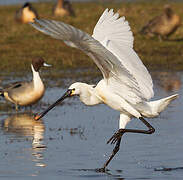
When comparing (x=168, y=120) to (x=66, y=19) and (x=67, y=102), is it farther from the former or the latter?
(x=66, y=19)

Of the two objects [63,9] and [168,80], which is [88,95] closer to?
[168,80]

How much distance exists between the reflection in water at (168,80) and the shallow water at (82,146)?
52.1 inches

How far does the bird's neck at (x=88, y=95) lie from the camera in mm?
7488

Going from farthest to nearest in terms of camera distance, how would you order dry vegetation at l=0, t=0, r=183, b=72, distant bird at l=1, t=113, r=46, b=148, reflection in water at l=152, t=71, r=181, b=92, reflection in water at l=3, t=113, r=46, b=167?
dry vegetation at l=0, t=0, r=183, b=72, reflection in water at l=152, t=71, r=181, b=92, distant bird at l=1, t=113, r=46, b=148, reflection in water at l=3, t=113, r=46, b=167

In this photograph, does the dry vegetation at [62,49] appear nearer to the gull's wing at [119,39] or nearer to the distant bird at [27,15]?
the distant bird at [27,15]

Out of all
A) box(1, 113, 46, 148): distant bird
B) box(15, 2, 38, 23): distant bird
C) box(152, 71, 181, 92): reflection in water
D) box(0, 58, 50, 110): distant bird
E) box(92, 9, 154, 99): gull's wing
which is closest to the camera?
box(92, 9, 154, 99): gull's wing

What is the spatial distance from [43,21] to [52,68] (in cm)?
1008

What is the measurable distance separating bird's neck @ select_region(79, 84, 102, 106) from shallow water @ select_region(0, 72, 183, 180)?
0.72 meters

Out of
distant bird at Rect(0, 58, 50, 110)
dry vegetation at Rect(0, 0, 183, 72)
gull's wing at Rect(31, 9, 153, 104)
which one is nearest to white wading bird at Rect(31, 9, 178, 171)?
gull's wing at Rect(31, 9, 153, 104)

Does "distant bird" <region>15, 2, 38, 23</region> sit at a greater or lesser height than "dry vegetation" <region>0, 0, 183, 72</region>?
greater

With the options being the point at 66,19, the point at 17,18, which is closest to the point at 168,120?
the point at 66,19

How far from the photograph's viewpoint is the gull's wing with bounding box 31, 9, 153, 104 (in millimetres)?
5734

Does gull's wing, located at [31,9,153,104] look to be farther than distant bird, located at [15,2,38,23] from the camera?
No

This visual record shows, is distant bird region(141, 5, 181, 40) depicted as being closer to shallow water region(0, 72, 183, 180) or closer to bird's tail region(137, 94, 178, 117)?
shallow water region(0, 72, 183, 180)
